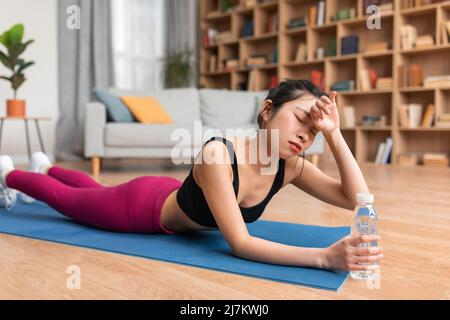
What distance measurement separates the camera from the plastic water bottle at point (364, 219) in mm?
1114

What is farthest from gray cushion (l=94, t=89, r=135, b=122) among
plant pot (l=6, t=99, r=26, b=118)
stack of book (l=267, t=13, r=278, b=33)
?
stack of book (l=267, t=13, r=278, b=33)

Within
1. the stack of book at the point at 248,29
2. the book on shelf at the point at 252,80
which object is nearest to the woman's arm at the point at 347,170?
the book on shelf at the point at 252,80

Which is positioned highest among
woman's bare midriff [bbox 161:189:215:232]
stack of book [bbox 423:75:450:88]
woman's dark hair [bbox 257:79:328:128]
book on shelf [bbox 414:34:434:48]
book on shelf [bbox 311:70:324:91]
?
book on shelf [bbox 414:34:434:48]

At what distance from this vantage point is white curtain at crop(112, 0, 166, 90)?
5840 millimetres

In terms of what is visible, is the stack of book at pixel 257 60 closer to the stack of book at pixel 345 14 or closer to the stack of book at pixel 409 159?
the stack of book at pixel 345 14

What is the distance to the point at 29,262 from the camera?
1272mm

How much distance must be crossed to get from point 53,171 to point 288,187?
1.60 meters

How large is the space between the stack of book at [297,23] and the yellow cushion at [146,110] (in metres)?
2.25

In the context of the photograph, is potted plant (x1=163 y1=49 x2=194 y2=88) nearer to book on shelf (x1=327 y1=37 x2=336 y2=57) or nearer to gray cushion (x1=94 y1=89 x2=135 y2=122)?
book on shelf (x1=327 y1=37 x2=336 y2=57)

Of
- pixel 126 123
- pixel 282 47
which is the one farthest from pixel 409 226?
pixel 282 47

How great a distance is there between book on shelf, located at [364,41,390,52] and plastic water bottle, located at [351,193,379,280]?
13.6ft

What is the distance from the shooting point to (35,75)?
514cm
